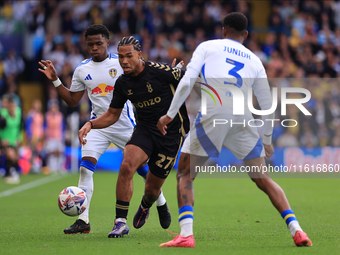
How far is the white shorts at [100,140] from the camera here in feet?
21.5

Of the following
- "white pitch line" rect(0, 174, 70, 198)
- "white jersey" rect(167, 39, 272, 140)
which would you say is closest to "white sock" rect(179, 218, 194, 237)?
"white jersey" rect(167, 39, 272, 140)

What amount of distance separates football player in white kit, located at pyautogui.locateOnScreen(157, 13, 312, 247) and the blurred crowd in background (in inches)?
446

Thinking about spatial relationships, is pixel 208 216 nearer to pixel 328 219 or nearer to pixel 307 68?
pixel 328 219

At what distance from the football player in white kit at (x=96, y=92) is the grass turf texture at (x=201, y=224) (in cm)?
76

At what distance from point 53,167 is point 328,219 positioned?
12.0 metres

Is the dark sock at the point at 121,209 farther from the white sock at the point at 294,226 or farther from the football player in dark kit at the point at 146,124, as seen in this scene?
the white sock at the point at 294,226

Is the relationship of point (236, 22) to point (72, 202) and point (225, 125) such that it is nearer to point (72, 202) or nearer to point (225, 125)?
point (225, 125)

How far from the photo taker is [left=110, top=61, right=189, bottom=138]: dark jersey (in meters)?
5.80

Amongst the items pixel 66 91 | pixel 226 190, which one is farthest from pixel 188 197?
pixel 226 190

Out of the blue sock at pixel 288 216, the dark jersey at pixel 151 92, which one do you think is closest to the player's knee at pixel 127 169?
the dark jersey at pixel 151 92

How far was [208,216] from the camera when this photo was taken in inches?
304

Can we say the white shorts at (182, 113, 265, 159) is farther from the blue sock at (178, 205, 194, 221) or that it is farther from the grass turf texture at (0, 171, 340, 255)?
the grass turf texture at (0, 171, 340, 255)

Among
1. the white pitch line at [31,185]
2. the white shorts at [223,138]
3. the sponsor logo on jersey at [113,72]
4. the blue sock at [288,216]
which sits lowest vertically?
the white pitch line at [31,185]

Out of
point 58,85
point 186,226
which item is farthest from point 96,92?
point 186,226
